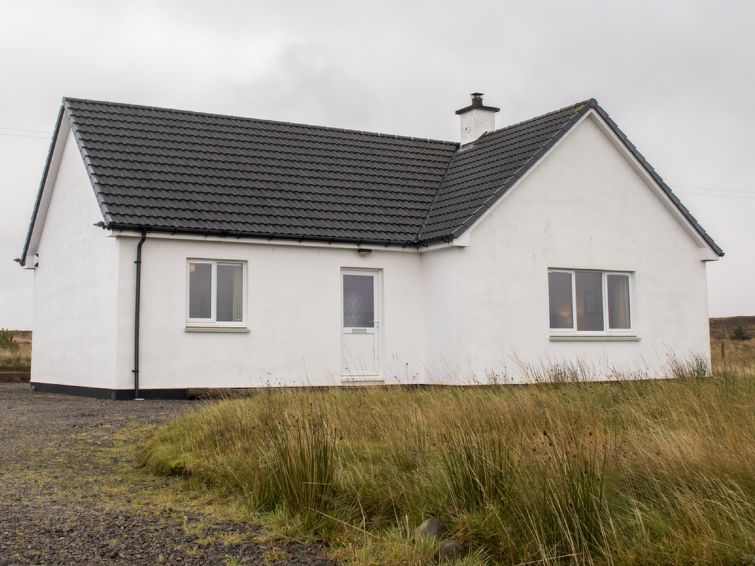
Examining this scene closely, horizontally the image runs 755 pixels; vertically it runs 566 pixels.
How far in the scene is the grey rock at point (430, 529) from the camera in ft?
20.9

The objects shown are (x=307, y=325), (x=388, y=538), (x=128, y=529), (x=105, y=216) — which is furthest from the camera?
(x=307, y=325)

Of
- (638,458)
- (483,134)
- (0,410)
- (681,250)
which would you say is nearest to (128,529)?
(638,458)

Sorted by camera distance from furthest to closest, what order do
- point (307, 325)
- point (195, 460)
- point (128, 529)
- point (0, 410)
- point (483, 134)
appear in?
point (483, 134) → point (307, 325) → point (0, 410) → point (195, 460) → point (128, 529)

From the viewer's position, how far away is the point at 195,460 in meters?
9.43

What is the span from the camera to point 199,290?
18719mm

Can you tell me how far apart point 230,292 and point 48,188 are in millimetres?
7019

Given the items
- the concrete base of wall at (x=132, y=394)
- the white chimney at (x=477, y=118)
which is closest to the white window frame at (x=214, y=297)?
the concrete base of wall at (x=132, y=394)

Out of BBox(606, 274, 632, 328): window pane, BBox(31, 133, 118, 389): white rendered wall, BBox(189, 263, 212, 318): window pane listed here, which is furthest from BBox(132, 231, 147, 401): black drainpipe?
BBox(606, 274, 632, 328): window pane

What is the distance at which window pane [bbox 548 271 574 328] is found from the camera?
20.6 meters

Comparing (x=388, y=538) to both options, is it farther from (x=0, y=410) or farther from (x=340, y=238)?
(x=340, y=238)

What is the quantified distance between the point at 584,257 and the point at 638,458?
14.1m

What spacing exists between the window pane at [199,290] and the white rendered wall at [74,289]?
1.49 m

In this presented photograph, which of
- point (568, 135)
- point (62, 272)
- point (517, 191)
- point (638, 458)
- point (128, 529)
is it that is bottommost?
point (128, 529)

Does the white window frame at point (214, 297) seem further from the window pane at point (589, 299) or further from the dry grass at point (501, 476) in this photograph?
the dry grass at point (501, 476)
